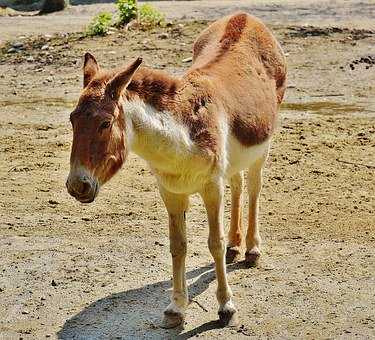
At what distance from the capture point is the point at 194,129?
4.94 meters

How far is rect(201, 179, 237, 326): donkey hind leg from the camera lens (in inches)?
201

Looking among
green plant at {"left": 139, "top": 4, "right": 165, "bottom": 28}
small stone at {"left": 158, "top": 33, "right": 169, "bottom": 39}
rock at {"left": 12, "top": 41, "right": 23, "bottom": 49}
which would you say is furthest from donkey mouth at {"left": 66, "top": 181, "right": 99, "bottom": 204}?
green plant at {"left": 139, "top": 4, "right": 165, "bottom": 28}

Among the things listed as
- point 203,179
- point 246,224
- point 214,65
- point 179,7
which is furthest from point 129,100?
point 179,7

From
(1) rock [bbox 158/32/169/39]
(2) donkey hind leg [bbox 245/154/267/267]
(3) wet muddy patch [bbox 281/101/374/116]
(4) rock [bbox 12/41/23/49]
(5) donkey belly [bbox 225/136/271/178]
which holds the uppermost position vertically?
(5) donkey belly [bbox 225/136/271/178]

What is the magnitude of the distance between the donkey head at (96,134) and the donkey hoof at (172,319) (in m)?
1.20

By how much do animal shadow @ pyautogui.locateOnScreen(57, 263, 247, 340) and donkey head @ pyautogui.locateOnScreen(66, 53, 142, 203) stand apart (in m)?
1.19

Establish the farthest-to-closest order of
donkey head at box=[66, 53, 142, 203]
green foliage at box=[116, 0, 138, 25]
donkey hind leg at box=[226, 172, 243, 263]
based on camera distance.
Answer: green foliage at box=[116, 0, 138, 25] < donkey hind leg at box=[226, 172, 243, 263] < donkey head at box=[66, 53, 142, 203]

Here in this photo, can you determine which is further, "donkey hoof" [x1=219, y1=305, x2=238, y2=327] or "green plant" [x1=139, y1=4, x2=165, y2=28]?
"green plant" [x1=139, y1=4, x2=165, y2=28]

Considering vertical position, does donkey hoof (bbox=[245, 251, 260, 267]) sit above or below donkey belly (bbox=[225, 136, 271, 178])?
below

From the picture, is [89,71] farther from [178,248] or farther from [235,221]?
[235,221]

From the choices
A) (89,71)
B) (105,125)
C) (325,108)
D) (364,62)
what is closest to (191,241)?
(89,71)

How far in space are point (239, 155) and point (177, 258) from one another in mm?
740

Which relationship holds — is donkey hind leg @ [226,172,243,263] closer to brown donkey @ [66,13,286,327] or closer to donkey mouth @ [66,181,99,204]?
brown donkey @ [66,13,286,327]

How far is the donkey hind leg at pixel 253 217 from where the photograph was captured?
6.17m
